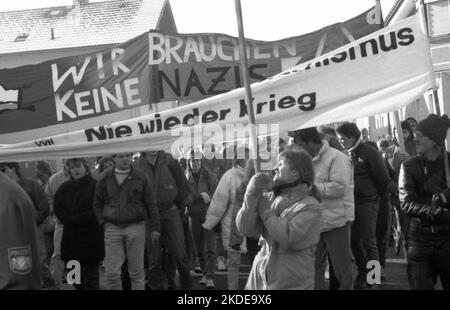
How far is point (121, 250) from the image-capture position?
8.18 meters

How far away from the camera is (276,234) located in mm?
4723

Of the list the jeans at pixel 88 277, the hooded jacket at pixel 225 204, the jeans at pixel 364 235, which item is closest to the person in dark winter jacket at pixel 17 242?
the jeans at pixel 88 277

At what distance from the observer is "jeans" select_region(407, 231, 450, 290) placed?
573 cm

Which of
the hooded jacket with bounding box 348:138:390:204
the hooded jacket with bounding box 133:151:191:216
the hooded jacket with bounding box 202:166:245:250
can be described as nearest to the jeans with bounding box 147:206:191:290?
the hooded jacket with bounding box 133:151:191:216

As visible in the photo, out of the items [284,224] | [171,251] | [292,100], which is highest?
[292,100]

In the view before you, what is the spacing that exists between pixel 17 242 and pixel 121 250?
17.4 feet

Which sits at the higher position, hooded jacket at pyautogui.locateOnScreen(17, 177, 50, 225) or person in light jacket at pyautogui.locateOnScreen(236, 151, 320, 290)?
hooded jacket at pyautogui.locateOnScreen(17, 177, 50, 225)

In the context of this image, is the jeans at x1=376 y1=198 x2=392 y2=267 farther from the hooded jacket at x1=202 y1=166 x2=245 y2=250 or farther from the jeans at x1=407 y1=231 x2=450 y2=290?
the jeans at x1=407 y1=231 x2=450 y2=290

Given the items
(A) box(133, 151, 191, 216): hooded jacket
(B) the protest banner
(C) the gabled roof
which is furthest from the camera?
(C) the gabled roof

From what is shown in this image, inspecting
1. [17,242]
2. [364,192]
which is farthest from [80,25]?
[17,242]

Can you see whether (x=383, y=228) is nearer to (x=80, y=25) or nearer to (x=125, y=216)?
(x=125, y=216)

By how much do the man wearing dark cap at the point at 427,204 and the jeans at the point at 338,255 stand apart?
1.27 m

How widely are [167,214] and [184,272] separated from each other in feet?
2.32

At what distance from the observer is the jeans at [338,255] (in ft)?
23.8
